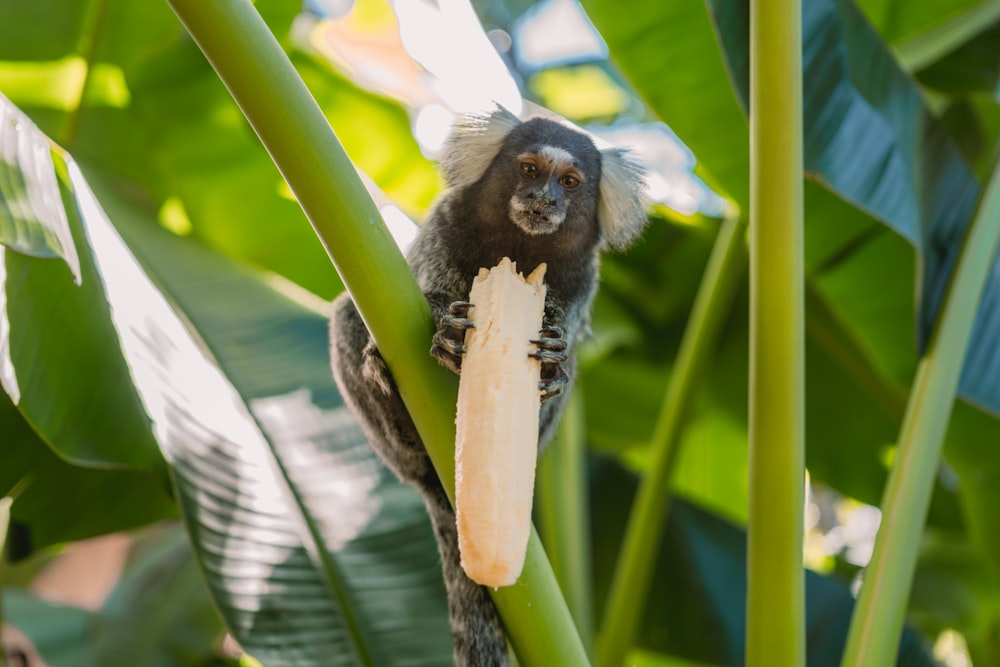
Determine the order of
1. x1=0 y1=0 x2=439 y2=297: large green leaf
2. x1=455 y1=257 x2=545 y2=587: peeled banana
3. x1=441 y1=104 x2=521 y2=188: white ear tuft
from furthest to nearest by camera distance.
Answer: x1=0 y1=0 x2=439 y2=297: large green leaf
x1=441 y1=104 x2=521 y2=188: white ear tuft
x1=455 y1=257 x2=545 y2=587: peeled banana

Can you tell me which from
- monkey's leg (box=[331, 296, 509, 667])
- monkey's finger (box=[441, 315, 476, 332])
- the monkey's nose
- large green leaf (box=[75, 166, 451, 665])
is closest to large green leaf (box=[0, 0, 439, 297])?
large green leaf (box=[75, 166, 451, 665])

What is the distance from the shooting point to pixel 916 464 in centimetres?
→ 179

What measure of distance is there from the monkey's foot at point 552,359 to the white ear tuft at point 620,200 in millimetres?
725

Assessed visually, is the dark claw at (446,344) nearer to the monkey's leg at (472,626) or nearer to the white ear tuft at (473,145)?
the monkey's leg at (472,626)

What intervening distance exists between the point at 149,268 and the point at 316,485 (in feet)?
2.66

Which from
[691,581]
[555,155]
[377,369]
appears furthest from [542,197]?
[691,581]

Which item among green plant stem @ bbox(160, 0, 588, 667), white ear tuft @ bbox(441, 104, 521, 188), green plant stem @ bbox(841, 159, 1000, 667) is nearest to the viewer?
green plant stem @ bbox(160, 0, 588, 667)

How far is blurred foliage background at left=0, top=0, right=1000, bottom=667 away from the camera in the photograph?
76.9 inches

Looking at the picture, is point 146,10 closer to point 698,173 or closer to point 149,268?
point 149,268

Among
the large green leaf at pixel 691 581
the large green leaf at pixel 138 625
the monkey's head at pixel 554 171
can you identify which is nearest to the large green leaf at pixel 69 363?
the monkey's head at pixel 554 171

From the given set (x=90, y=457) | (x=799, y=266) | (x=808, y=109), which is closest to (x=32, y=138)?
(x=90, y=457)

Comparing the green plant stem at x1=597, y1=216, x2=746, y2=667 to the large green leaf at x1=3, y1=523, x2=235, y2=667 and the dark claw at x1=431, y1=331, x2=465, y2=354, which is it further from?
the large green leaf at x1=3, y1=523, x2=235, y2=667

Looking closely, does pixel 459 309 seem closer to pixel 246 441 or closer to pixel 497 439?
pixel 497 439

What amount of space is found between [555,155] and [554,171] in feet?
0.11
